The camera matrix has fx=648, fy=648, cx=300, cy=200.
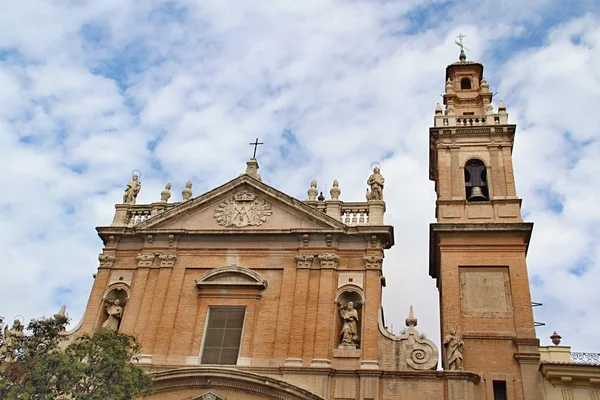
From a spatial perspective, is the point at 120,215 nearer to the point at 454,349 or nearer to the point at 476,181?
the point at 454,349

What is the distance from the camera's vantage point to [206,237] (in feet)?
69.9

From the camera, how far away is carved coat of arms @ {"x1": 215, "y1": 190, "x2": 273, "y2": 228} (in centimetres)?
2148

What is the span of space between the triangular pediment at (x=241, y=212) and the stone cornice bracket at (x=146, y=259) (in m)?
1.00

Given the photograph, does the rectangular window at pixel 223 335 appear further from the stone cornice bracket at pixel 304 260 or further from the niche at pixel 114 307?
the niche at pixel 114 307

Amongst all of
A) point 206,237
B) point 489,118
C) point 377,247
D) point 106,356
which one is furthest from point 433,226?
point 106,356

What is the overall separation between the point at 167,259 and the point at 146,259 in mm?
727

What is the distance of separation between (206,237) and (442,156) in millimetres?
8727

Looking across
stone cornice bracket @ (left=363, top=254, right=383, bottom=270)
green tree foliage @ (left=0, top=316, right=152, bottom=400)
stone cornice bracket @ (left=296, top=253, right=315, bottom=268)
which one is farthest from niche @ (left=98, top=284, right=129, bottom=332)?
stone cornice bracket @ (left=363, top=254, right=383, bottom=270)

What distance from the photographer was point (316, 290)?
1967 cm

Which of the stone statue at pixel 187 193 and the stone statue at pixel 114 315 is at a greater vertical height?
the stone statue at pixel 187 193

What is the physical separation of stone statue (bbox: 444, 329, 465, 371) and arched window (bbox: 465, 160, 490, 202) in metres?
5.56

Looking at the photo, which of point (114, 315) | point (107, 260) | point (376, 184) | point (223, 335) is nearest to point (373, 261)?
point (376, 184)

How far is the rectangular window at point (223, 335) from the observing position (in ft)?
62.5

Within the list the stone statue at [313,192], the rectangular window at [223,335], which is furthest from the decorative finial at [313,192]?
the rectangular window at [223,335]
